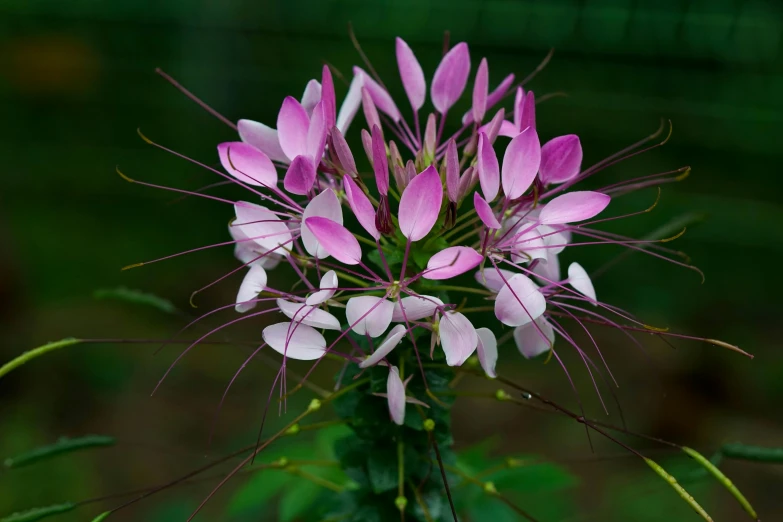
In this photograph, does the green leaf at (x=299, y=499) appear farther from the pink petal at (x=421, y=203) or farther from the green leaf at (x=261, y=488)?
the pink petal at (x=421, y=203)

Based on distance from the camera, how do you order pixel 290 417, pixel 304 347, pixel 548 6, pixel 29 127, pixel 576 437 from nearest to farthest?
1. pixel 304 347
2. pixel 290 417
3. pixel 576 437
4. pixel 548 6
5. pixel 29 127

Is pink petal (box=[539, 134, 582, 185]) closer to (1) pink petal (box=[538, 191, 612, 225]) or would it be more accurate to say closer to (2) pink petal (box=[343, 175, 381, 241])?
(1) pink petal (box=[538, 191, 612, 225])

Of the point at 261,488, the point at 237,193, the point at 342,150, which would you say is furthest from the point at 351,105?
the point at 237,193

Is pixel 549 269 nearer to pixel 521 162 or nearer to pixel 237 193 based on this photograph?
pixel 521 162

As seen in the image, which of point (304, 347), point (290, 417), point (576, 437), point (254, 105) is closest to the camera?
point (304, 347)

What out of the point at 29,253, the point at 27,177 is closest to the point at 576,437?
the point at 29,253

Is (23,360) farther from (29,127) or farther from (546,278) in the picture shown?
(29,127)

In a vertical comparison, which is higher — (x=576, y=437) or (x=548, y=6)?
(x=548, y=6)
